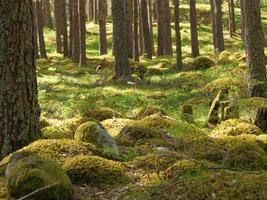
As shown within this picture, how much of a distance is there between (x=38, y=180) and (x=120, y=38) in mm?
14461

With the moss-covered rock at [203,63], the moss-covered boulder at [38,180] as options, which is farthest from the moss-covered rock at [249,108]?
the moss-covered rock at [203,63]

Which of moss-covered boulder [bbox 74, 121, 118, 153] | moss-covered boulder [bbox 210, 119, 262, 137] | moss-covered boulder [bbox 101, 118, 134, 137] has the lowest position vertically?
moss-covered boulder [bbox 210, 119, 262, 137]

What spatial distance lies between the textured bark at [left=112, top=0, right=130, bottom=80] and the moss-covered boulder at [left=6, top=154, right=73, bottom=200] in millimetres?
14069

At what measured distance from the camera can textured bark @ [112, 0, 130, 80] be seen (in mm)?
18234

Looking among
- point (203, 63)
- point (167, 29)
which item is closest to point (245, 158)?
point (203, 63)

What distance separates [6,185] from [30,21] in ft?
7.96

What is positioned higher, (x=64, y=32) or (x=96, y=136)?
(x=64, y=32)

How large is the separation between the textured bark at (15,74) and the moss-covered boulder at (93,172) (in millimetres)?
993

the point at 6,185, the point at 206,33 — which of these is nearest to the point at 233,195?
the point at 6,185

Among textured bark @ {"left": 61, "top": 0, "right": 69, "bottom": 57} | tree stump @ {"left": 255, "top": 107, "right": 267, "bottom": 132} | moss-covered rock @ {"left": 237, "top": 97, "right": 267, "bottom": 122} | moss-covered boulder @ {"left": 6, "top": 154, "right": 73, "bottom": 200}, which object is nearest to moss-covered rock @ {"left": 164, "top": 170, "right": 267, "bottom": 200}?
moss-covered boulder @ {"left": 6, "top": 154, "right": 73, "bottom": 200}

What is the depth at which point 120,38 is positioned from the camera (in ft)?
60.6

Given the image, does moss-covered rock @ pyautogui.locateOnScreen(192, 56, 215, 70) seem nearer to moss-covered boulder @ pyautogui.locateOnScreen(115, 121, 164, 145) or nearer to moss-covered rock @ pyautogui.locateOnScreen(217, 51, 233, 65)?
moss-covered rock @ pyautogui.locateOnScreen(217, 51, 233, 65)

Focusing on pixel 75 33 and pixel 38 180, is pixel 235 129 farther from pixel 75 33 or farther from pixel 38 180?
pixel 75 33

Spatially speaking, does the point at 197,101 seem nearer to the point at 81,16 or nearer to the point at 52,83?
the point at 52,83
